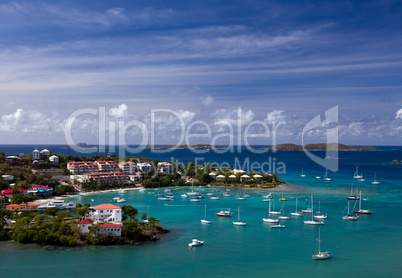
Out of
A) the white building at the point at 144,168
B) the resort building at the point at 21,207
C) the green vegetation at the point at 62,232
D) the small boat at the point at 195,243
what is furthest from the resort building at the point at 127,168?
the small boat at the point at 195,243

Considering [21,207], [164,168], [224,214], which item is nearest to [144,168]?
[164,168]

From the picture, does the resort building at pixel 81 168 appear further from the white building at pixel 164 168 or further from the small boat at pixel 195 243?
the small boat at pixel 195 243

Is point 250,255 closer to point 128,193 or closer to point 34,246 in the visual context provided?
point 34,246

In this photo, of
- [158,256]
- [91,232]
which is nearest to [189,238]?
[158,256]

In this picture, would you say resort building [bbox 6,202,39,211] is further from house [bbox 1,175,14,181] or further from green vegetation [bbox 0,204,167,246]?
house [bbox 1,175,14,181]

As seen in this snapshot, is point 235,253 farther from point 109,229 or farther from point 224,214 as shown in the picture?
point 224,214

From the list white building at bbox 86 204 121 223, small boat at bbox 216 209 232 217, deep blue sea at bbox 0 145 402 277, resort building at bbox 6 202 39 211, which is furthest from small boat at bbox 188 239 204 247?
resort building at bbox 6 202 39 211
